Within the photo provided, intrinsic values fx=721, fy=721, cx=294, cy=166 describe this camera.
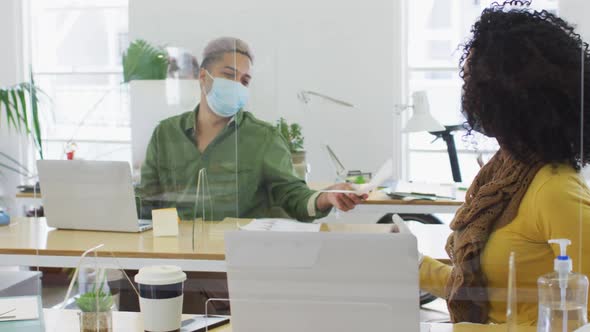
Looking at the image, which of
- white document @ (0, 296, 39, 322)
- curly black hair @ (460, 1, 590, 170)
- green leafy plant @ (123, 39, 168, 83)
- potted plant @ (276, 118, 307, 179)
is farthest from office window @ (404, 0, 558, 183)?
white document @ (0, 296, 39, 322)

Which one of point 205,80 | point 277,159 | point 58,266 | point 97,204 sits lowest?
point 58,266

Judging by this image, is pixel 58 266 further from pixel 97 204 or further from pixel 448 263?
pixel 448 263

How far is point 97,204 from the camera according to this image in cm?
230

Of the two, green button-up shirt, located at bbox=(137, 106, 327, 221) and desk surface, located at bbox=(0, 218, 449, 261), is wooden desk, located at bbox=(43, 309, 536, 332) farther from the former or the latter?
green button-up shirt, located at bbox=(137, 106, 327, 221)

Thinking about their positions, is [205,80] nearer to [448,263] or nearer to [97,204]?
[97,204]

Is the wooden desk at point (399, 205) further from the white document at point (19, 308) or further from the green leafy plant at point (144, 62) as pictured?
the white document at point (19, 308)

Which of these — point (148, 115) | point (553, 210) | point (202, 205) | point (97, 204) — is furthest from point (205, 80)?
point (553, 210)

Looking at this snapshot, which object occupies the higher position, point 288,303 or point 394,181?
point 394,181

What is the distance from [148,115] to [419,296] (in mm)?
989

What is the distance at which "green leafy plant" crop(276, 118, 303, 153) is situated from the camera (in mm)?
1826

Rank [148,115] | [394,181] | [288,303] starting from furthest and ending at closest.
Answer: [148,115], [394,181], [288,303]

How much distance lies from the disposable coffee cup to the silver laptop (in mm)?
597

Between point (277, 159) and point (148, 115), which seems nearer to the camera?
point (277, 159)

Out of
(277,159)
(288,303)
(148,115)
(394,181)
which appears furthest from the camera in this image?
(148,115)
